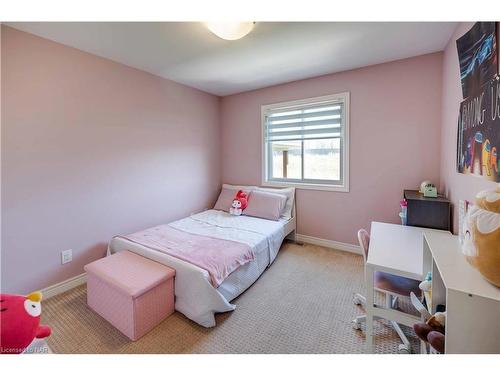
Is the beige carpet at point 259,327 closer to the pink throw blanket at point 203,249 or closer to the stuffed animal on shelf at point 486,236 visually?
the pink throw blanket at point 203,249

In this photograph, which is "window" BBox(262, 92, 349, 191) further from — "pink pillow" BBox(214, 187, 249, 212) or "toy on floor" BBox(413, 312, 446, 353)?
"toy on floor" BBox(413, 312, 446, 353)

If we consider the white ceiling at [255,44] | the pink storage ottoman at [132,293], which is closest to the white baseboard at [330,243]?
the pink storage ottoman at [132,293]

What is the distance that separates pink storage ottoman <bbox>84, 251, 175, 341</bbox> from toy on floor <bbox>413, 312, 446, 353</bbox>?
5.18ft

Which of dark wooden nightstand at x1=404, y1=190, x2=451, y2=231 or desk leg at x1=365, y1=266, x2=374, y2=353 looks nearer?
desk leg at x1=365, y1=266, x2=374, y2=353

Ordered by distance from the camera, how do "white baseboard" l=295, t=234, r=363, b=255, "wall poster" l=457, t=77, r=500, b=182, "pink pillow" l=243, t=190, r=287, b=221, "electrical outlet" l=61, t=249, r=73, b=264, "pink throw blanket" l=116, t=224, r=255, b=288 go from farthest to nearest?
"pink pillow" l=243, t=190, r=287, b=221 < "white baseboard" l=295, t=234, r=363, b=255 < "electrical outlet" l=61, t=249, r=73, b=264 < "pink throw blanket" l=116, t=224, r=255, b=288 < "wall poster" l=457, t=77, r=500, b=182

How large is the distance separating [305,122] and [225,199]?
168cm

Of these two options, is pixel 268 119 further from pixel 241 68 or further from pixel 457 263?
pixel 457 263

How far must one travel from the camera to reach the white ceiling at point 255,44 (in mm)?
1823

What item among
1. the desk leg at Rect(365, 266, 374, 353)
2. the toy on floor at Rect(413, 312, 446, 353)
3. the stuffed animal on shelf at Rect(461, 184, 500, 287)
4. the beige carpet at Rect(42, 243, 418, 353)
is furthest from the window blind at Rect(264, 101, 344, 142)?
the toy on floor at Rect(413, 312, 446, 353)

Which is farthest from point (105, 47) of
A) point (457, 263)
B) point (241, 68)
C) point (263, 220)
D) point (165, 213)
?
point (457, 263)

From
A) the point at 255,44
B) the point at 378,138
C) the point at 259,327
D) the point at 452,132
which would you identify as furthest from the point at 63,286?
the point at 452,132

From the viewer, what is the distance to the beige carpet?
148 centimetres

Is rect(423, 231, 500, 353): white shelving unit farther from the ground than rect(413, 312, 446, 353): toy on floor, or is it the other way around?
rect(423, 231, 500, 353): white shelving unit
